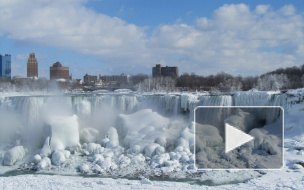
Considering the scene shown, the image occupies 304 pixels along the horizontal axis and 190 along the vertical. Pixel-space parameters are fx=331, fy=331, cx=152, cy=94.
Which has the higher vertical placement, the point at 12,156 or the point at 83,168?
the point at 12,156

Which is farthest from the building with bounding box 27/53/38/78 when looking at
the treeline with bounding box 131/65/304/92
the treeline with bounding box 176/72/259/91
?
the treeline with bounding box 176/72/259/91

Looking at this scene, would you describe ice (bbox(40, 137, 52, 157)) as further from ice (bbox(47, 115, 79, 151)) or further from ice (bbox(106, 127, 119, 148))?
ice (bbox(106, 127, 119, 148))

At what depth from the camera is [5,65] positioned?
320 ft

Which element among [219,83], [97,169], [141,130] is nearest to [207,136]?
[97,169]

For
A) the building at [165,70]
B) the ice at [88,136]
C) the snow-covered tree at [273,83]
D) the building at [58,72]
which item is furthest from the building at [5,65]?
the ice at [88,136]

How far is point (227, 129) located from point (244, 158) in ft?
24.2

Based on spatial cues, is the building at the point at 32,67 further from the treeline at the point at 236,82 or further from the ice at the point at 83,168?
the ice at the point at 83,168

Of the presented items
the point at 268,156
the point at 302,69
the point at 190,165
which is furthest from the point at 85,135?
the point at 302,69

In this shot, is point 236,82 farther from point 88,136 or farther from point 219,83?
point 88,136

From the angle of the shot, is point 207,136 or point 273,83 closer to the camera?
point 207,136

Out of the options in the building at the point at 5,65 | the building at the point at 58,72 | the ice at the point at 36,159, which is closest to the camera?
the ice at the point at 36,159

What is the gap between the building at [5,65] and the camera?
96.0m

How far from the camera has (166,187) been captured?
11273mm

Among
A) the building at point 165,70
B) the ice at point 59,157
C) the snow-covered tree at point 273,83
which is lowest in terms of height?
the ice at point 59,157
